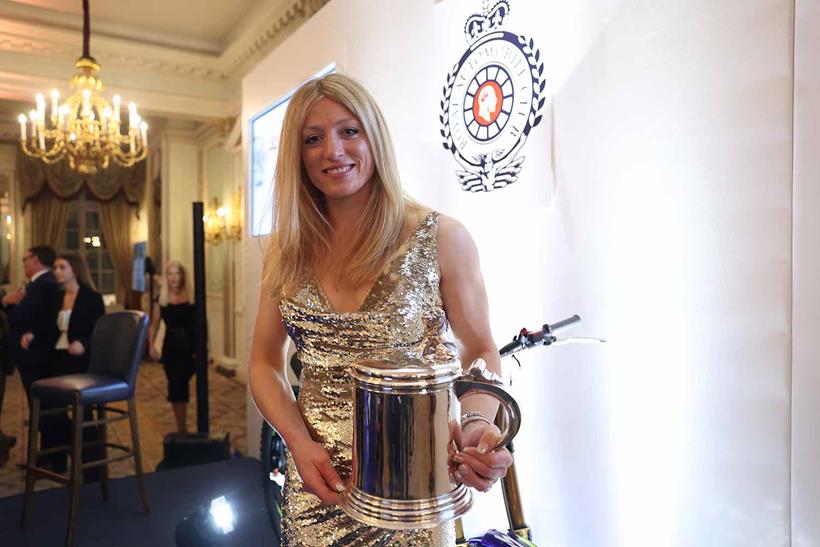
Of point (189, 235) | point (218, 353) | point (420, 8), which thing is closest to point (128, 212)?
point (189, 235)

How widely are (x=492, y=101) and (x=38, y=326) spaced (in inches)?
140

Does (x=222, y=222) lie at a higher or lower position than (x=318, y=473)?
higher

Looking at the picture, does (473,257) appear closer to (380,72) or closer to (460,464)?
(460,464)

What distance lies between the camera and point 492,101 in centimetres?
200

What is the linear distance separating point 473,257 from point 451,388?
434 mm

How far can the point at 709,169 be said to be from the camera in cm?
139

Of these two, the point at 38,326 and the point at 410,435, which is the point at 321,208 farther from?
the point at 38,326

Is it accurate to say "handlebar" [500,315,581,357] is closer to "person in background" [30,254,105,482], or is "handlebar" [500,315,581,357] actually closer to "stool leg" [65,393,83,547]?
"stool leg" [65,393,83,547]

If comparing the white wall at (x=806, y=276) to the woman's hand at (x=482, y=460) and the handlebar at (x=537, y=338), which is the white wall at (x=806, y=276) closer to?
the handlebar at (x=537, y=338)

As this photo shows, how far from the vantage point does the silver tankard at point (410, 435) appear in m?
0.78

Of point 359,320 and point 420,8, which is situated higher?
point 420,8

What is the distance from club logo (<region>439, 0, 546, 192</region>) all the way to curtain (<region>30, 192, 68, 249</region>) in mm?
11325

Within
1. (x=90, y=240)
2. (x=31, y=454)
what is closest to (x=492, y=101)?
(x=31, y=454)

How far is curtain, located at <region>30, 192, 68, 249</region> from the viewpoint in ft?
36.4
